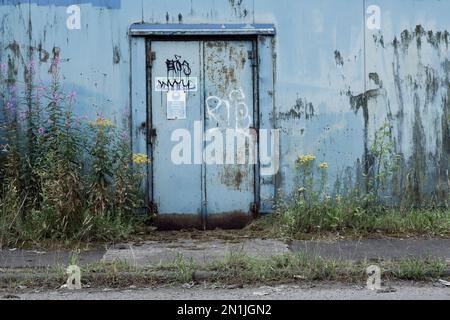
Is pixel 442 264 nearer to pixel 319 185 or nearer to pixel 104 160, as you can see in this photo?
pixel 319 185

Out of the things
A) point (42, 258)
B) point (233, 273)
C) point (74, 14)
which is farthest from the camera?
point (74, 14)

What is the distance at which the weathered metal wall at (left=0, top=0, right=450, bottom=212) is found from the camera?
9336mm

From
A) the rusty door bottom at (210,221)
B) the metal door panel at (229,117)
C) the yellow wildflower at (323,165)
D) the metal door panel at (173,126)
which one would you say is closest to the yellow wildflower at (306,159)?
the yellow wildflower at (323,165)

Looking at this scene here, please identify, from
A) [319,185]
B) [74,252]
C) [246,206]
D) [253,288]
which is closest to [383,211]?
[319,185]

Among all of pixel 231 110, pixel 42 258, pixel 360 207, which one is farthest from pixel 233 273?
pixel 231 110

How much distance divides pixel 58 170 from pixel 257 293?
3.09 metres

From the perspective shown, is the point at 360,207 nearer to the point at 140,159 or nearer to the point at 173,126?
the point at 173,126

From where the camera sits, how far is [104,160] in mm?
8617

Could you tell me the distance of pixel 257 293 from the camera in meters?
6.54

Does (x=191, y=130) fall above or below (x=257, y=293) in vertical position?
above

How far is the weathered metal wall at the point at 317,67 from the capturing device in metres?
9.34

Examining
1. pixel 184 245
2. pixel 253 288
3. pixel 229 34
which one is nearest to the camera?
pixel 253 288

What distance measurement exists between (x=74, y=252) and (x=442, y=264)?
3888 millimetres

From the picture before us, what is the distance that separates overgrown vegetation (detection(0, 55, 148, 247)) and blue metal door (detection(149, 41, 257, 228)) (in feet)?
1.41
